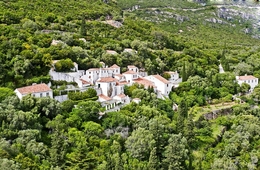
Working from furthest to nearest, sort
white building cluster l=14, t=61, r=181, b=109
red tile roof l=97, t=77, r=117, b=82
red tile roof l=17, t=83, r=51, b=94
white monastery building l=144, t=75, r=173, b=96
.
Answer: white monastery building l=144, t=75, r=173, b=96, red tile roof l=97, t=77, r=117, b=82, white building cluster l=14, t=61, r=181, b=109, red tile roof l=17, t=83, r=51, b=94

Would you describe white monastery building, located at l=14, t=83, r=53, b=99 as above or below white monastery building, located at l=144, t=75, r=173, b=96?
above

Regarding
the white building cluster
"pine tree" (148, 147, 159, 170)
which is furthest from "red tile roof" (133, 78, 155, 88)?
"pine tree" (148, 147, 159, 170)

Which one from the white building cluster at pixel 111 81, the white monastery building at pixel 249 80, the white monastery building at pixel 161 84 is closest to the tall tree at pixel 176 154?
the white building cluster at pixel 111 81

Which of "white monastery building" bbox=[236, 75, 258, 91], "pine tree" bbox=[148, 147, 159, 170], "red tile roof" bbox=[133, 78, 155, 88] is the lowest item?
"white monastery building" bbox=[236, 75, 258, 91]

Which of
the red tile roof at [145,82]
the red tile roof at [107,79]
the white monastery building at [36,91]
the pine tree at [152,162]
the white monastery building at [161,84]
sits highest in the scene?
the white monastery building at [36,91]

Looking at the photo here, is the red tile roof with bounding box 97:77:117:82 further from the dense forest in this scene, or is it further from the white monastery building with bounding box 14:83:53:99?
the white monastery building with bounding box 14:83:53:99

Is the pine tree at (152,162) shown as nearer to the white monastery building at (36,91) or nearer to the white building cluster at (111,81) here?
the white building cluster at (111,81)

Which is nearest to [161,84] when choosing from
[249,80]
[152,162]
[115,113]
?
[115,113]

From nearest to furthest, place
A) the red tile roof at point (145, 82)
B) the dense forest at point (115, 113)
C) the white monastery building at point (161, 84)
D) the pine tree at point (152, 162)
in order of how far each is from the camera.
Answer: the dense forest at point (115, 113) → the pine tree at point (152, 162) → the red tile roof at point (145, 82) → the white monastery building at point (161, 84)
